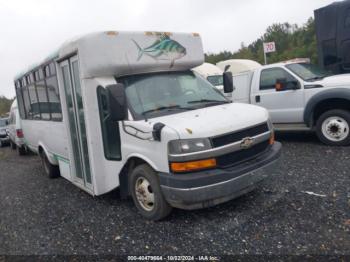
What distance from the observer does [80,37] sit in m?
4.73

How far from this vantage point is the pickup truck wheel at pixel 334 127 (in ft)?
23.2

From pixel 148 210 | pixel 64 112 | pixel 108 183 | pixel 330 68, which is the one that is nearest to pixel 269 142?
pixel 148 210

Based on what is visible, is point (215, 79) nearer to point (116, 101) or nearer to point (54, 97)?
point (54, 97)

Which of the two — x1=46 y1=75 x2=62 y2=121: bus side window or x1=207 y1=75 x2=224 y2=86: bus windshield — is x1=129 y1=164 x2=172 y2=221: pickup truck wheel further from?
x1=207 y1=75 x2=224 y2=86: bus windshield

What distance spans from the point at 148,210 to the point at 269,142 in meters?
1.93

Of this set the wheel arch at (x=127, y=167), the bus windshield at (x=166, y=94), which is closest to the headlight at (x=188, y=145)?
the wheel arch at (x=127, y=167)

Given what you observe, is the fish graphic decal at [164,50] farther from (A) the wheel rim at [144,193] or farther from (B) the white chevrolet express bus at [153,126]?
(A) the wheel rim at [144,193]

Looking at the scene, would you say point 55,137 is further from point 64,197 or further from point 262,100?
point 262,100

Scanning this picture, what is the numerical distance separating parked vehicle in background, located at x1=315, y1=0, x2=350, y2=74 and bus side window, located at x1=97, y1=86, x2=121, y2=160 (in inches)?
245

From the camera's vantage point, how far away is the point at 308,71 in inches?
309

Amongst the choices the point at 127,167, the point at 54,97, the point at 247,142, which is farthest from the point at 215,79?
the point at 247,142

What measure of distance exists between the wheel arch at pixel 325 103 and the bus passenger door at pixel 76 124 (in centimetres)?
493

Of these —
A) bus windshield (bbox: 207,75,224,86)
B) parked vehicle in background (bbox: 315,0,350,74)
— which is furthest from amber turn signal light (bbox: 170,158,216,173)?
bus windshield (bbox: 207,75,224,86)

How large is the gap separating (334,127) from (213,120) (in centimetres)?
436
